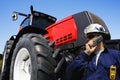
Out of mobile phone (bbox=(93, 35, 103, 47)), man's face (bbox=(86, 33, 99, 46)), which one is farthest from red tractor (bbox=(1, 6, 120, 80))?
mobile phone (bbox=(93, 35, 103, 47))

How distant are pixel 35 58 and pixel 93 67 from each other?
1.37 metres

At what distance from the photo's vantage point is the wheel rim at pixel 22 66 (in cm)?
577

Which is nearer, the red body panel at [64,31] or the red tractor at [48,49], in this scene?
the red tractor at [48,49]

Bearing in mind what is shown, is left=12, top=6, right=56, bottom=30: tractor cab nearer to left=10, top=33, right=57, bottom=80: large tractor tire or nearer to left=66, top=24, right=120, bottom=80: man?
left=10, top=33, right=57, bottom=80: large tractor tire

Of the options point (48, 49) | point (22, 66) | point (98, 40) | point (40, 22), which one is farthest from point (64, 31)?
point (98, 40)

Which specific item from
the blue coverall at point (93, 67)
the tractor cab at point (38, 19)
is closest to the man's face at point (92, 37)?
the blue coverall at point (93, 67)

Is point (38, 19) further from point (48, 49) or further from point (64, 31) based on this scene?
point (48, 49)

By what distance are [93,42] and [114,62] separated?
0.34 metres

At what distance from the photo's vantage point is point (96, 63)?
12.8 feet

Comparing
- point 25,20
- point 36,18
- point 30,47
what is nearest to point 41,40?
point 30,47

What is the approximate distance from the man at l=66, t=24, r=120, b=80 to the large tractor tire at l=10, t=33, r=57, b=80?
0.80m

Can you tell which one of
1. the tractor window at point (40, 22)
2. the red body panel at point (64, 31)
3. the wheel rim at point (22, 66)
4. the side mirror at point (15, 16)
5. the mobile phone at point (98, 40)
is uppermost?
the side mirror at point (15, 16)

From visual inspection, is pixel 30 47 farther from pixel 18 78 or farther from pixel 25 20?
pixel 25 20

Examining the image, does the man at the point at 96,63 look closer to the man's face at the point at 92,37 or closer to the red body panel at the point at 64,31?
the man's face at the point at 92,37
